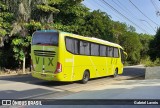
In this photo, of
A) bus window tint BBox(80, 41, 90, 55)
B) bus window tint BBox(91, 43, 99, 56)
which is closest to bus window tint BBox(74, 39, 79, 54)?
bus window tint BBox(80, 41, 90, 55)

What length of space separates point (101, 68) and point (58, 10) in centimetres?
1183

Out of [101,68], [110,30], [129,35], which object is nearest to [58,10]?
[101,68]

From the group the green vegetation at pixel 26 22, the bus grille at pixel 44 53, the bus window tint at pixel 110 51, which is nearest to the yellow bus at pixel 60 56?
the bus grille at pixel 44 53

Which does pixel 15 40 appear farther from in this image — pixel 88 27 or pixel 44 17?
pixel 88 27

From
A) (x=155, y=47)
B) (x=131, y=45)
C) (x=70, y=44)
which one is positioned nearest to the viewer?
(x=70, y=44)

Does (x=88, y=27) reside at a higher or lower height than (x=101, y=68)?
higher

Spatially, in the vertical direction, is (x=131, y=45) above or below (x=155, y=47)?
above

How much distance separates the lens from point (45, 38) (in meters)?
18.7

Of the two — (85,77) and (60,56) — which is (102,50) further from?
(60,56)

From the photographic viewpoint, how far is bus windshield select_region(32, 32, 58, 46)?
18.3 metres

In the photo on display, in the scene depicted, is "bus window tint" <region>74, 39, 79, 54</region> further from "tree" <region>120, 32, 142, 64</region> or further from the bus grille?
"tree" <region>120, 32, 142, 64</region>

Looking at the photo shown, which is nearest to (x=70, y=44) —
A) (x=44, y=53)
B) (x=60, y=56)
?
(x=60, y=56)

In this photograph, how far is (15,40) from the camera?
3189cm

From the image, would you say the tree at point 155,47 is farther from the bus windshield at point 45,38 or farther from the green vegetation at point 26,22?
the bus windshield at point 45,38
